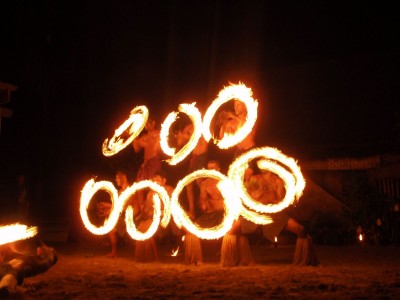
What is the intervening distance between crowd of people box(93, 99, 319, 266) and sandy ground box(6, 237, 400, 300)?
31 cm

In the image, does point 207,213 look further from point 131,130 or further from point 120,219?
point 131,130

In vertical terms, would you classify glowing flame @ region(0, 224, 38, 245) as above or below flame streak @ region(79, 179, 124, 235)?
below

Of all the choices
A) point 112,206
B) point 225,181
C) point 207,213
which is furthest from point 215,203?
point 112,206

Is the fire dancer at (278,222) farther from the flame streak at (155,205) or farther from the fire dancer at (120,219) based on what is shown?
the fire dancer at (120,219)

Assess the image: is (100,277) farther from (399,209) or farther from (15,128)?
(15,128)

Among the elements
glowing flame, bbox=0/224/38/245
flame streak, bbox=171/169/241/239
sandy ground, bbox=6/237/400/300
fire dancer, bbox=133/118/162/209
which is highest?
fire dancer, bbox=133/118/162/209

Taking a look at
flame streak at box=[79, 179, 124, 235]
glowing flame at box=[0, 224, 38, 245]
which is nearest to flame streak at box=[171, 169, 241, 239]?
flame streak at box=[79, 179, 124, 235]

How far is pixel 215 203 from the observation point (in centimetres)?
1136

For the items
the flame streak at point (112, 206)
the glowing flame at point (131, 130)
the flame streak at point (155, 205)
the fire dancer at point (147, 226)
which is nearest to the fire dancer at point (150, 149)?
the glowing flame at point (131, 130)

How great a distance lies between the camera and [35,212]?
18.7m

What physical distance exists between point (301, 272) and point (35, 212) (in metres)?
11.2

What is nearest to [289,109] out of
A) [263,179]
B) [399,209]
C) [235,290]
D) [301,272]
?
[399,209]

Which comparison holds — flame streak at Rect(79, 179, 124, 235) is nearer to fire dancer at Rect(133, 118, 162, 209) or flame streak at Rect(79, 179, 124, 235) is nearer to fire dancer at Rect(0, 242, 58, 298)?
fire dancer at Rect(133, 118, 162, 209)

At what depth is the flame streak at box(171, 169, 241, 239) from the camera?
10.5m
